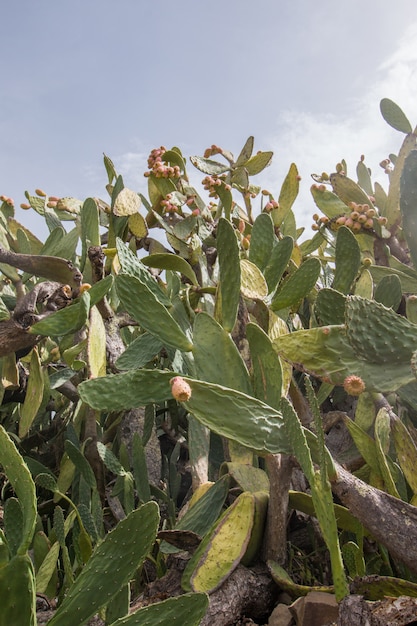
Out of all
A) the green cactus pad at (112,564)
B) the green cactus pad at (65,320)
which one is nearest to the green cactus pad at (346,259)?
the green cactus pad at (65,320)

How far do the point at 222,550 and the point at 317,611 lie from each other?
227 millimetres

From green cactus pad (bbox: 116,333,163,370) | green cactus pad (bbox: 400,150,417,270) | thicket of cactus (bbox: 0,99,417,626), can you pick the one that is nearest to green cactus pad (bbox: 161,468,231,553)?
thicket of cactus (bbox: 0,99,417,626)

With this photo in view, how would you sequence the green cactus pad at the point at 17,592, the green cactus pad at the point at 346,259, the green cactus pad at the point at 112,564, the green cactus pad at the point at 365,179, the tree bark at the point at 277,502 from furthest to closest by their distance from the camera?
the green cactus pad at the point at 365,179, the green cactus pad at the point at 346,259, the tree bark at the point at 277,502, the green cactus pad at the point at 112,564, the green cactus pad at the point at 17,592

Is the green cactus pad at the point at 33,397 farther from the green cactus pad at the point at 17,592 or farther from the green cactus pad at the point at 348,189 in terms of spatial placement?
the green cactus pad at the point at 348,189

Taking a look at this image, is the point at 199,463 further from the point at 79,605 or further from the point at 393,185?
the point at 393,185

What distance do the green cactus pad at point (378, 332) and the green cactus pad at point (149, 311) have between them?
41 cm

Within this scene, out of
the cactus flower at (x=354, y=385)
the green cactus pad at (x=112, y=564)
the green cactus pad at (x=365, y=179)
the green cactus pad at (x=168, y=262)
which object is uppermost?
the green cactus pad at (x=365, y=179)

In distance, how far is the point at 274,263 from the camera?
1.78 m

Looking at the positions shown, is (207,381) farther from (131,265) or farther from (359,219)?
(359,219)

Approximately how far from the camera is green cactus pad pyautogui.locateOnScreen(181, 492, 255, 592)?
45.5 inches

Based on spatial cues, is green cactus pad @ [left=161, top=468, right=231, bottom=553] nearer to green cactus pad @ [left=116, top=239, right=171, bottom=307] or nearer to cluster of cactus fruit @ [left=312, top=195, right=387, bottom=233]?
green cactus pad @ [left=116, top=239, right=171, bottom=307]

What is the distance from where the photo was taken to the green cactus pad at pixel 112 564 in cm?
90

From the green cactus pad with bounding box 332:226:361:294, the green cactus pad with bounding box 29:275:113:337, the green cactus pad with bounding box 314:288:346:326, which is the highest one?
the green cactus pad with bounding box 332:226:361:294

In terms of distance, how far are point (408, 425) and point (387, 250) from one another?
895 millimetres
